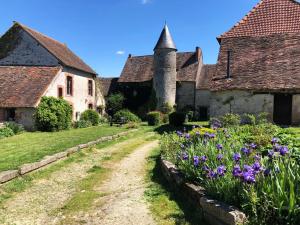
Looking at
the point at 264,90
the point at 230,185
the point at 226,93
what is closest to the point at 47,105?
the point at 226,93

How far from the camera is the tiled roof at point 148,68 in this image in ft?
119

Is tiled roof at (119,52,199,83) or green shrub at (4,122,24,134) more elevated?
tiled roof at (119,52,199,83)

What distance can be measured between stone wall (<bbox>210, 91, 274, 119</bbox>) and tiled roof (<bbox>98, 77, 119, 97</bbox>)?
22470 mm

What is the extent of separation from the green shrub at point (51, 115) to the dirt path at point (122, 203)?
1403 cm

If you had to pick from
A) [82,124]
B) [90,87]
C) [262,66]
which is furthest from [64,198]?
[90,87]

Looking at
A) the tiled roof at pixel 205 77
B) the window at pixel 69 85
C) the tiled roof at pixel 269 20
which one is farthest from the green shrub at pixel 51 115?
the tiled roof at pixel 205 77

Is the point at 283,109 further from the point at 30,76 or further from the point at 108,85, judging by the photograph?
the point at 108,85

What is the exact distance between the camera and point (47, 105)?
894 inches

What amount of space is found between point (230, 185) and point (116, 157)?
7048 millimetres

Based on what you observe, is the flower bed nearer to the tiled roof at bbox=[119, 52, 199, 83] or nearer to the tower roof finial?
the tower roof finial

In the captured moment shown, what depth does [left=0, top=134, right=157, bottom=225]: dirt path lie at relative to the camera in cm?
575

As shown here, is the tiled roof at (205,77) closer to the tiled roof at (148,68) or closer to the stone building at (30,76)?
the tiled roof at (148,68)

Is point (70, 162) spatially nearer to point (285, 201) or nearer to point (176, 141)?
point (176, 141)

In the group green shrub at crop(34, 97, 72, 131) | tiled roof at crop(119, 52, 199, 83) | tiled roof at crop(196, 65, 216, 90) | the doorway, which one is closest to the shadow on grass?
the doorway
